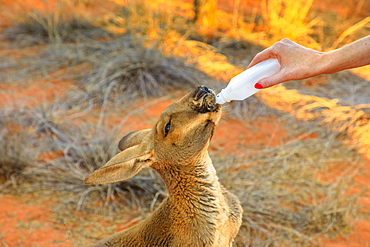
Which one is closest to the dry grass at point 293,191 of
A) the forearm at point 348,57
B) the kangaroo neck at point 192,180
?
the kangaroo neck at point 192,180

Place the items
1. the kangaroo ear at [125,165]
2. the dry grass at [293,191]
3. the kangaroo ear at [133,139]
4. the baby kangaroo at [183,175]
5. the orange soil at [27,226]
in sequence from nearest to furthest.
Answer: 1. the kangaroo ear at [125,165]
2. the baby kangaroo at [183,175]
3. the kangaroo ear at [133,139]
4. the orange soil at [27,226]
5. the dry grass at [293,191]

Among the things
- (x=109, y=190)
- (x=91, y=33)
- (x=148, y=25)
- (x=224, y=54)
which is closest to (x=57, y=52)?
(x=91, y=33)

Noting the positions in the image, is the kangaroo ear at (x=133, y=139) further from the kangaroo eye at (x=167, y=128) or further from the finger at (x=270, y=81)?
the finger at (x=270, y=81)

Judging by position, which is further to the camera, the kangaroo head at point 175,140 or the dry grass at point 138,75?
the dry grass at point 138,75

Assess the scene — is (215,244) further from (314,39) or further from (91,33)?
(314,39)

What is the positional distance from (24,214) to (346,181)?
3.48 m

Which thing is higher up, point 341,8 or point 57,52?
point 341,8

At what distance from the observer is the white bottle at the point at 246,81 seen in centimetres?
268

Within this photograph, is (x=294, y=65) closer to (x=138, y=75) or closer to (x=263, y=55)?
(x=263, y=55)

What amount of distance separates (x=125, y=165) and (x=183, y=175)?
18.2 inches

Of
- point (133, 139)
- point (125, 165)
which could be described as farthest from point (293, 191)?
point (125, 165)

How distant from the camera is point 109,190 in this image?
14.6 feet

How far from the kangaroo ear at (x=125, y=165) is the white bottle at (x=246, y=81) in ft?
1.93

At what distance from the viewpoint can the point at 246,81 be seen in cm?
271
